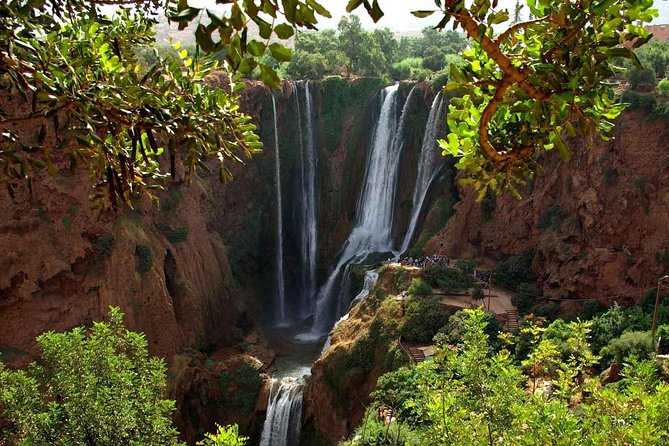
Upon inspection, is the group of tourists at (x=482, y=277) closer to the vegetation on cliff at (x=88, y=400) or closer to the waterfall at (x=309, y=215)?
the waterfall at (x=309, y=215)

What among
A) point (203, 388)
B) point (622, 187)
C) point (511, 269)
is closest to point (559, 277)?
point (511, 269)

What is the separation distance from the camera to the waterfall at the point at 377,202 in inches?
1214

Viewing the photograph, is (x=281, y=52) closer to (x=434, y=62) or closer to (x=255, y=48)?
(x=255, y=48)

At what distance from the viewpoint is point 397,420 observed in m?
14.9

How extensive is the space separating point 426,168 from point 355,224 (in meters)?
5.89

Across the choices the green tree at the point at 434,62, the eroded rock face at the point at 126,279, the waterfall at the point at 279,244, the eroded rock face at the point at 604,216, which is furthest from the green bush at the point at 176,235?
the green tree at the point at 434,62

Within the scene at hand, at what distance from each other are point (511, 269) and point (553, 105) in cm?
2086

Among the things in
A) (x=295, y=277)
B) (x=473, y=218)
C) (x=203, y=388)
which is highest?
(x=473, y=218)

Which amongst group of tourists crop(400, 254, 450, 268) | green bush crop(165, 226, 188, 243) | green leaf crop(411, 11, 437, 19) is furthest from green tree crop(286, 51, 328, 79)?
green leaf crop(411, 11, 437, 19)

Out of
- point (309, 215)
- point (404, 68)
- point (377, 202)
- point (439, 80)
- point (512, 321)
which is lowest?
point (512, 321)

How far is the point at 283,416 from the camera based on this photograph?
68.4ft

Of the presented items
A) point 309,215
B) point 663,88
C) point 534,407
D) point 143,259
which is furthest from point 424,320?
point 309,215

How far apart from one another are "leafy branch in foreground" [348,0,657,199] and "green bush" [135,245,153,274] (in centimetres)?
2235

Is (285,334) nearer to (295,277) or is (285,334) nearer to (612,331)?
(295,277)
